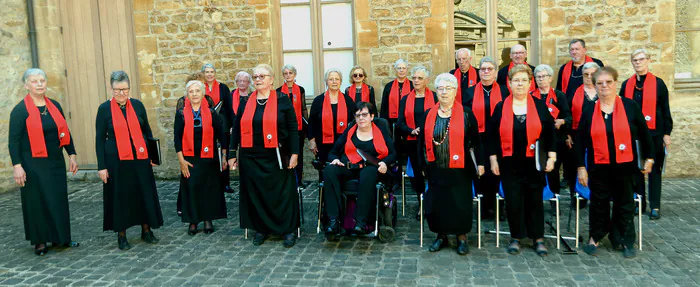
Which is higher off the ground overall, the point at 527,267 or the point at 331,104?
the point at 331,104

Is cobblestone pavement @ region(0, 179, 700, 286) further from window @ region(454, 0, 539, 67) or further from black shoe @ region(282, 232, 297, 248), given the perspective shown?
window @ region(454, 0, 539, 67)

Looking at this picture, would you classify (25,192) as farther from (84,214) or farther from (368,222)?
(368,222)

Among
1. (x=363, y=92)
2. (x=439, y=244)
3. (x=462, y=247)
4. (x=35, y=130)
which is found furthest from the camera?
(x=363, y=92)

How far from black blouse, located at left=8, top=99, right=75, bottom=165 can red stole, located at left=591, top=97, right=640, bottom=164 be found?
16.8ft

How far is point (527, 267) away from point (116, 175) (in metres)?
3.98

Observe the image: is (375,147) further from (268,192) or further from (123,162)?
(123,162)

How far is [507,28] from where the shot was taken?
865 cm

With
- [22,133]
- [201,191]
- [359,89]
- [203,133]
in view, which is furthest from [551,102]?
[22,133]

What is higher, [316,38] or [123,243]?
[316,38]

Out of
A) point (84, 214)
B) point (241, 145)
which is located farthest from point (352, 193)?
point (84, 214)

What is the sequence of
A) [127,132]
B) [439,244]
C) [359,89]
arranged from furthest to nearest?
[359,89] < [127,132] < [439,244]

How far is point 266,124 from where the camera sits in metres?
5.54

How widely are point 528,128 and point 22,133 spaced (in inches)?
188

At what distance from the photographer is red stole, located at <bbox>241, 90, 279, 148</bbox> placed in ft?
18.2
